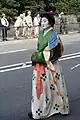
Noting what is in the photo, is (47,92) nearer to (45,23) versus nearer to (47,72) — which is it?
(47,72)

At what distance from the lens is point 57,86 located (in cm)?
679

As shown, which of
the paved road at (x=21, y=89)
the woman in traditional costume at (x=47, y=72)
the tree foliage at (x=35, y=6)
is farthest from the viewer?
the tree foliage at (x=35, y=6)

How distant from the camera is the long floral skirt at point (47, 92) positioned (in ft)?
21.9

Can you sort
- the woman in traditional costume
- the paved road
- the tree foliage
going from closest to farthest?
the woman in traditional costume
the paved road
the tree foliage

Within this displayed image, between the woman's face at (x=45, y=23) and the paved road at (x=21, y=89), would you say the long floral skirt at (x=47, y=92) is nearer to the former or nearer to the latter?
the paved road at (x=21, y=89)

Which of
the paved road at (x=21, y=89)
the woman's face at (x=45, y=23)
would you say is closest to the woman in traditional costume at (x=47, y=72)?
the woman's face at (x=45, y=23)

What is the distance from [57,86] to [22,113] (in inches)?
41.0

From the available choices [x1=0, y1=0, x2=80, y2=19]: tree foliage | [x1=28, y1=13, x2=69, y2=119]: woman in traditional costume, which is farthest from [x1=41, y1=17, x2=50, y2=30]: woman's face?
[x1=0, y1=0, x2=80, y2=19]: tree foliage

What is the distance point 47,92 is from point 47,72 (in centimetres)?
34

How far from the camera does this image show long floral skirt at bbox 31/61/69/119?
21.9 feet

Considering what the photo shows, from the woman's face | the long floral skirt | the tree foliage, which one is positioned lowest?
the tree foliage

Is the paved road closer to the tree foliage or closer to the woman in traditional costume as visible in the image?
the woman in traditional costume

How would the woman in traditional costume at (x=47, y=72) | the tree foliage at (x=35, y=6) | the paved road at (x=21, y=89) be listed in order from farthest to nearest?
the tree foliage at (x=35, y=6) → the paved road at (x=21, y=89) → the woman in traditional costume at (x=47, y=72)

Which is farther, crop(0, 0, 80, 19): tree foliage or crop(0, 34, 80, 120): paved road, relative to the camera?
crop(0, 0, 80, 19): tree foliage
